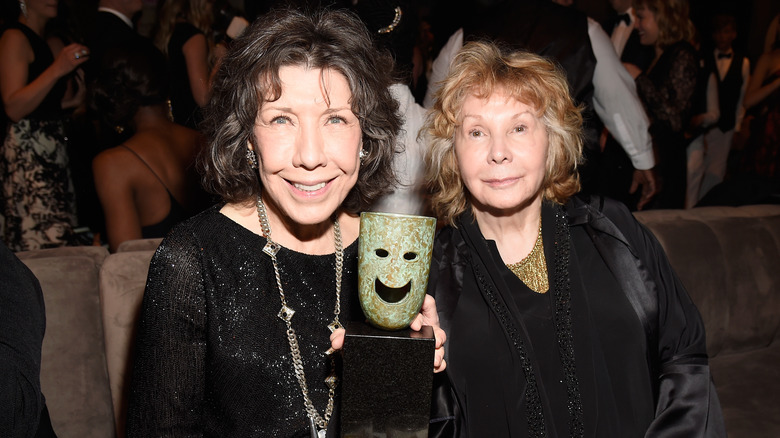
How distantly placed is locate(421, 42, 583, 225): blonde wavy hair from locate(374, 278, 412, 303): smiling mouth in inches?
27.2

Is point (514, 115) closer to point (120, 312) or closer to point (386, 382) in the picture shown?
point (386, 382)

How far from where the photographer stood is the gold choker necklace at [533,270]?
1.80 metres

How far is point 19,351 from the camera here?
46.1 inches

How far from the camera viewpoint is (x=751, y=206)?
290 cm

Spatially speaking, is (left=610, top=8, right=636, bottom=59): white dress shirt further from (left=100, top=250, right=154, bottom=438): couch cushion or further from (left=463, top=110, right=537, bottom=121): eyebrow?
(left=100, top=250, right=154, bottom=438): couch cushion

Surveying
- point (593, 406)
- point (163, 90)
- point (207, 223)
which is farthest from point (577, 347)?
point (163, 90)

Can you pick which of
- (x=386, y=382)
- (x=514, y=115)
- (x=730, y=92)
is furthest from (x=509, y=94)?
(x=730, y=92)

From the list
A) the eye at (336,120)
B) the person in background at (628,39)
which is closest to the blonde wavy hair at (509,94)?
the eye at (336,120)

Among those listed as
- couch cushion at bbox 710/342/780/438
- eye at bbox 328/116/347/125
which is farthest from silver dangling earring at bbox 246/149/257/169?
couch cushion at bbox 710/342/780/438

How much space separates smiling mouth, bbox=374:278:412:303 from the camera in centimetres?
121

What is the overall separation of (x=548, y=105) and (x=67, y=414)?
71.0 inches

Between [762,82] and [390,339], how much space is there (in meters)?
5.89

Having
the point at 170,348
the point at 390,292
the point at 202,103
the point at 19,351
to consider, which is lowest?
the point at 170,348

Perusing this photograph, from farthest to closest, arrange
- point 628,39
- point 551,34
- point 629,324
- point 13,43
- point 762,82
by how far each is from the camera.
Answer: point 762,82, point 628,39, point 13,43, point 551,34, point 629,324
